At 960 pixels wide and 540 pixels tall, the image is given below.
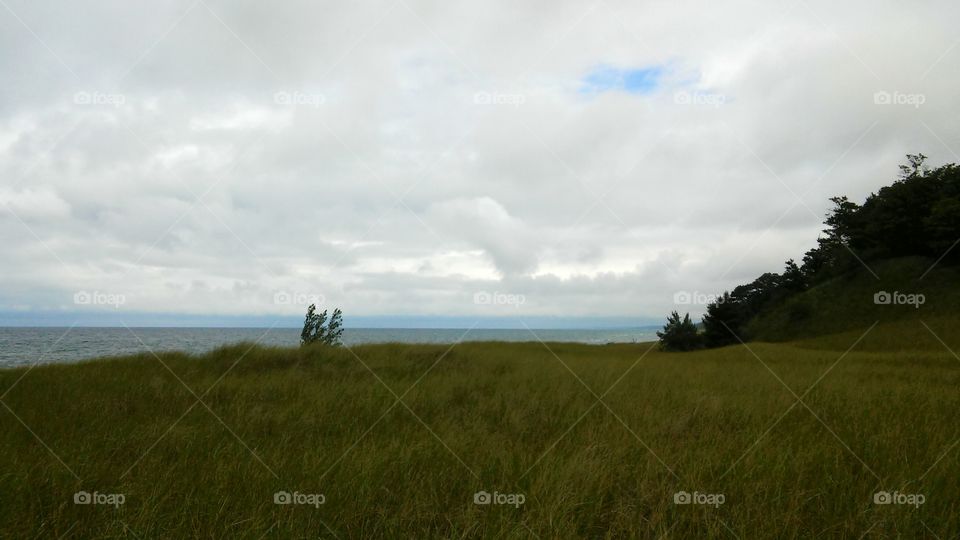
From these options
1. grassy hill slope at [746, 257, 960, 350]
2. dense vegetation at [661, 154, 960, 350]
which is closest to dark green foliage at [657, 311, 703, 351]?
dense vegetation at [661, 154, 960, 350]

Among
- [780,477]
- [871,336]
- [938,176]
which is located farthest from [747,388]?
[938,176]

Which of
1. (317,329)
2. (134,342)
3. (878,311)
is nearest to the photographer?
(317,329)

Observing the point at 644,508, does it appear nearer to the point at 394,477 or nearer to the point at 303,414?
the point at 394,477

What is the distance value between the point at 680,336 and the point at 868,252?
2228 centimetres

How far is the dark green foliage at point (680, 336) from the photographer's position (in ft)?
116

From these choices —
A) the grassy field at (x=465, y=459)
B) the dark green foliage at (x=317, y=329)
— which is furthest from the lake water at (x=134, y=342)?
the grassy field at (x=465, y=459)

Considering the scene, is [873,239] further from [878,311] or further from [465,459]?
[465,459]

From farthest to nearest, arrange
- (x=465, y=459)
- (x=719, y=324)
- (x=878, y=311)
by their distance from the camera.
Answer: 1. (x=719, y=324)
2. (x=878, y=311)
3. (x=465, y=459)

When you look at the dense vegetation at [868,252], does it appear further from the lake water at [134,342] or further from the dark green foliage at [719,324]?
the lake water at [134,342]

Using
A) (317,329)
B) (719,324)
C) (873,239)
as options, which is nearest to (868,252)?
(873,239)

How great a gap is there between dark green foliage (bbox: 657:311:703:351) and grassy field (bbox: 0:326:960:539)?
25792 mm

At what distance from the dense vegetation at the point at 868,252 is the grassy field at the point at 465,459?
30.5 metres

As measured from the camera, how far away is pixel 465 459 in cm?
494

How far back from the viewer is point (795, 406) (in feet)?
26.5
